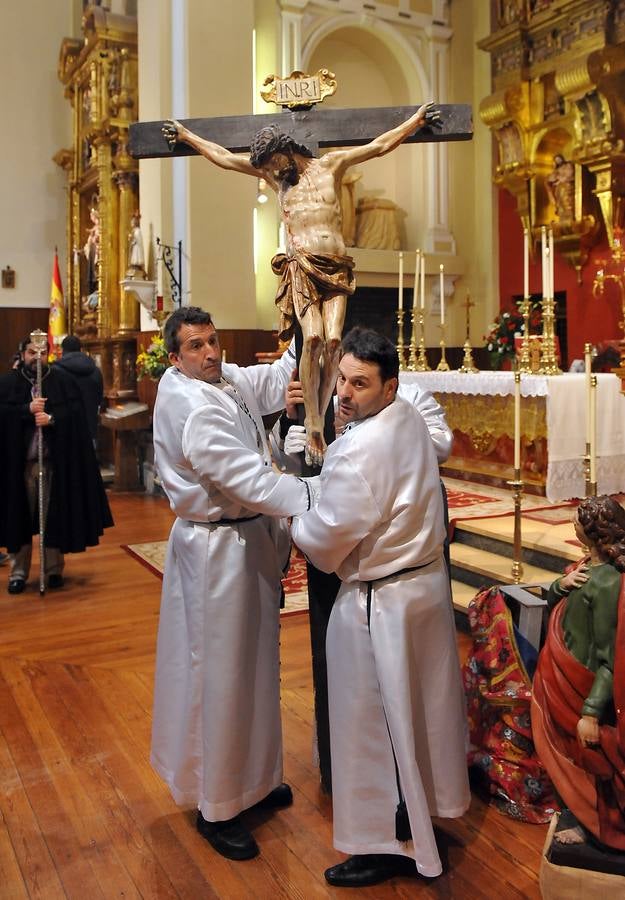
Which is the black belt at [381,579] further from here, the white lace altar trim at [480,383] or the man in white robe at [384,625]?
the white lace altar trim at [480,383]

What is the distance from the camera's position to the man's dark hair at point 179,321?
2.88m

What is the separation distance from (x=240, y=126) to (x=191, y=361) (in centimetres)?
107

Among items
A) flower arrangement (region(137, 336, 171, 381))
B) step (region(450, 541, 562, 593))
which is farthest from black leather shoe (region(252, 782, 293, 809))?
flower arrangement (region(137, 336, 171, 381))

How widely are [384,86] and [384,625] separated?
36.2 ft

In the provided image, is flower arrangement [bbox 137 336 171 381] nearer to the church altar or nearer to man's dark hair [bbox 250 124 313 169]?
the church altar

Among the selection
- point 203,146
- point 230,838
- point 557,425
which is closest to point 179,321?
point 203,146

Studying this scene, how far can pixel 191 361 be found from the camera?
2.92 metres

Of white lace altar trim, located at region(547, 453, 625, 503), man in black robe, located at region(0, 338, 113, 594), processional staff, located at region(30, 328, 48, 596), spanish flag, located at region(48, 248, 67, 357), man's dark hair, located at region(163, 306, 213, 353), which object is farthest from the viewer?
spanish flag, located at region(48, 248, 67, 357)

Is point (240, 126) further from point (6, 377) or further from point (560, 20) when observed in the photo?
point (560, 20)

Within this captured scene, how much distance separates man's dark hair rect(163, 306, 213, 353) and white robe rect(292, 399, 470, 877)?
69cm

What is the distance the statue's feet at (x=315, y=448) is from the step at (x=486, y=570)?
84.7 inches

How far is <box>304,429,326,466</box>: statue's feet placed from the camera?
305cm

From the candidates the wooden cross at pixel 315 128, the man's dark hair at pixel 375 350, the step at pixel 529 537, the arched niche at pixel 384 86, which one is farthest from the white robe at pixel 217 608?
the arched niche at pixel 384 86

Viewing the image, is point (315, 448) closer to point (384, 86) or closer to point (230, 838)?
point (230, 838)
